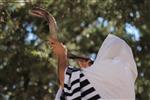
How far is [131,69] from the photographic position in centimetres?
283

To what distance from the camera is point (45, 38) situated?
38.6 ft

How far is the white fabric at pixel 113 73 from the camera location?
2.74m

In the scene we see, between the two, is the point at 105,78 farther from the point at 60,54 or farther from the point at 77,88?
the point at 60,54

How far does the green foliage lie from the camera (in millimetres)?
9891

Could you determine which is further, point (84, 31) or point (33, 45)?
point (84, 31)

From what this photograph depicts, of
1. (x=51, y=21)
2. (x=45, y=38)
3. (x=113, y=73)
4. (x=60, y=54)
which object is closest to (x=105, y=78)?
(x=113, y=73)

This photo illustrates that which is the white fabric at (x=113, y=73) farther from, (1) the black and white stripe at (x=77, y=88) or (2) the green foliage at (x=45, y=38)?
(2) the green foliage at (x=45, y=38)

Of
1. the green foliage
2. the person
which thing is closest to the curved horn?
the person

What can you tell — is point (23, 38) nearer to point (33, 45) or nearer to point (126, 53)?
point (33, 45)

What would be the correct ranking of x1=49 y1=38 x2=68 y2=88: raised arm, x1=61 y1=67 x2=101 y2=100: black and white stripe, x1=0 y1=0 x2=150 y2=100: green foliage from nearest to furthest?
x1=61 y1=67 x2=101 y2=100: black and white stripe, x1=49 y1=38 x2=68 y2=88: raised arm, x1=0 y1=0 x2=150 y2=100: green foliage

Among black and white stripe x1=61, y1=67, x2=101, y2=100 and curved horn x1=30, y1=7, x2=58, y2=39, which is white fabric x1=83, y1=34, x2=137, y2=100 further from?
curved horn x1=30, y1=7, x2=58, y2=39

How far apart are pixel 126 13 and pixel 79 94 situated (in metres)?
7.04

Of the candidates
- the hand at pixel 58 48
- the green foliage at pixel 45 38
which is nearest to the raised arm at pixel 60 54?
the hand at pixel 58 48

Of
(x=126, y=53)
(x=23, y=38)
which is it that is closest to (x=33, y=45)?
(x=23, y=38)
